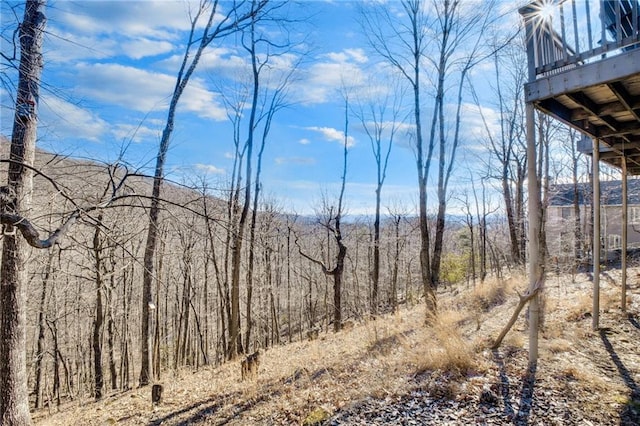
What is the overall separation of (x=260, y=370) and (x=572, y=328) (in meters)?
5.31

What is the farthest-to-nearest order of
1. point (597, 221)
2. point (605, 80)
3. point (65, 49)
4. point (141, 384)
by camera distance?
point (141, 384) → point (597, 221) → point (65, 49) → point (605, 80)

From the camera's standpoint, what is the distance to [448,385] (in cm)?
368

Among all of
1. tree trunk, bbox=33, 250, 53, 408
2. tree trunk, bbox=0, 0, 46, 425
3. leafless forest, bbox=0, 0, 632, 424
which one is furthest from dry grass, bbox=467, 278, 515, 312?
tree trunk, bbox=33, 250, 53, 408

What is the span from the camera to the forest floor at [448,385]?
10.6 feet

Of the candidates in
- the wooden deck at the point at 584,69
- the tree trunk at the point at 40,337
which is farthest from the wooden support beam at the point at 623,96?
the tree trunk at the point at 40,337

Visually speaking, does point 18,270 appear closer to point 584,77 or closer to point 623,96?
point 584,77

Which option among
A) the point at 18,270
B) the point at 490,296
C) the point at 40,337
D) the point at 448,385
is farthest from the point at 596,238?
the point at 40,337

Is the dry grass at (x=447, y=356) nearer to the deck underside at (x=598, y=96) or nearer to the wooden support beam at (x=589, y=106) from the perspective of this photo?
the deck underside at (x=598, y=96)

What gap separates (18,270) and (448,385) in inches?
218

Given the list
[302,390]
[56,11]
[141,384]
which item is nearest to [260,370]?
[302,390]

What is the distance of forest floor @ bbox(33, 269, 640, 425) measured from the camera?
3.22 metres

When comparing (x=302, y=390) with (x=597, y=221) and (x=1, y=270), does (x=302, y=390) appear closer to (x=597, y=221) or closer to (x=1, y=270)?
(x=1, y=270)

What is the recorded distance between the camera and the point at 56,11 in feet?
13.5

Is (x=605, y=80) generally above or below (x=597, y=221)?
above
